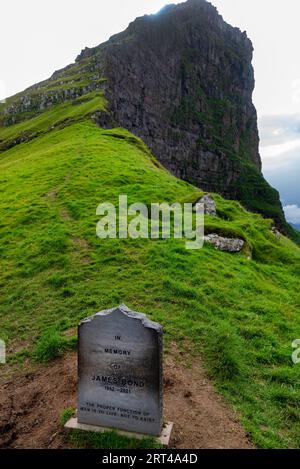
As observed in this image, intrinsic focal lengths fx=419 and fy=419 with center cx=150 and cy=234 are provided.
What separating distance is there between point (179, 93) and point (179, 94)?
38 cm

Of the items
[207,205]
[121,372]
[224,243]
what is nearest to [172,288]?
[224,243]

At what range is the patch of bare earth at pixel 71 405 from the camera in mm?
9547

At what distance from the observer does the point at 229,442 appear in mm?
9398

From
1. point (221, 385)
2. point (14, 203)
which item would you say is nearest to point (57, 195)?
point (14, 203)

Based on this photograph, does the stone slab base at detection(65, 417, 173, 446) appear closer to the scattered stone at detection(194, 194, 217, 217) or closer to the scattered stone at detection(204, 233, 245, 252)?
the scattered stone at detection(204, 233, 245, 252)

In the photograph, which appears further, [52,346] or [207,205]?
[207,205]

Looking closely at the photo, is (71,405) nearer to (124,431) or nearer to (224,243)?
(124,431)

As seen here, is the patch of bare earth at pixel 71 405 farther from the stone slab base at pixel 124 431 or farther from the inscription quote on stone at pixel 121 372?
the inscription quote on stone at pixel 121 372

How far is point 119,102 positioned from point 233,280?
9287cm

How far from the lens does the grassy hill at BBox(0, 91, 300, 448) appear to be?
12031mm

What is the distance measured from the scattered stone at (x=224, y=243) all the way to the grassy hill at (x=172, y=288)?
1.90 ft

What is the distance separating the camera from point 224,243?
924 inches

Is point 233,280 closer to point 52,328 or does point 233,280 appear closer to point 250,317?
point 250,317

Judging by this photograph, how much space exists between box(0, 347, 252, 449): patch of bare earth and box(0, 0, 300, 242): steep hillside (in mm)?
87641
